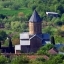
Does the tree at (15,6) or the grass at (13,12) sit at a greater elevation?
the tree at (15,6)

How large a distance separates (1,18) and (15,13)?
4536 millimetres

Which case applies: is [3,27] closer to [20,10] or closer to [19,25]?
[19,25]

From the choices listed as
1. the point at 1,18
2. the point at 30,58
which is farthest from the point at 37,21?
the point at 1,18

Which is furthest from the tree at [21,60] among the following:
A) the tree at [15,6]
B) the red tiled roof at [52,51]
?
the tree at [15,6]

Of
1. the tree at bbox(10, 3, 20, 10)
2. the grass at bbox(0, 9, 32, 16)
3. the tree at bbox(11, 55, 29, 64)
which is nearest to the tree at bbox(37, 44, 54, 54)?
the tree at bbox(11, 55, 29, 64)

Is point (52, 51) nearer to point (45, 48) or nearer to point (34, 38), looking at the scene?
point (45, 48)

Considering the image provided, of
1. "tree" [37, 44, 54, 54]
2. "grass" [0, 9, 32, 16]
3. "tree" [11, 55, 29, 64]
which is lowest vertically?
"grass" [0, 9, 32, 16]

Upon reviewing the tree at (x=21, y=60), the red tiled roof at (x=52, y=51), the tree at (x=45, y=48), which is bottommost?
the red tiled roof at (x=52, y=51)

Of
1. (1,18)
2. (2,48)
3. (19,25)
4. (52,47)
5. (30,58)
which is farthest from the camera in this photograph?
(1,18)

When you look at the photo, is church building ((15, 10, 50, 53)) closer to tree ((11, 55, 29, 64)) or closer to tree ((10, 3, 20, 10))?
tree ((11, 55, 29, 64))

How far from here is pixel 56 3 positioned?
70.2 m

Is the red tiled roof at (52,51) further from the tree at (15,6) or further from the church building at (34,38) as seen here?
the tree at (15,6)

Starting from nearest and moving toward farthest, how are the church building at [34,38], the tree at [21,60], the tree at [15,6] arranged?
the tree at [21,60] < the church building at [34,38] < the tree at [15,6]

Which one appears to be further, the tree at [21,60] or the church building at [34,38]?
the church building at [34,38]
